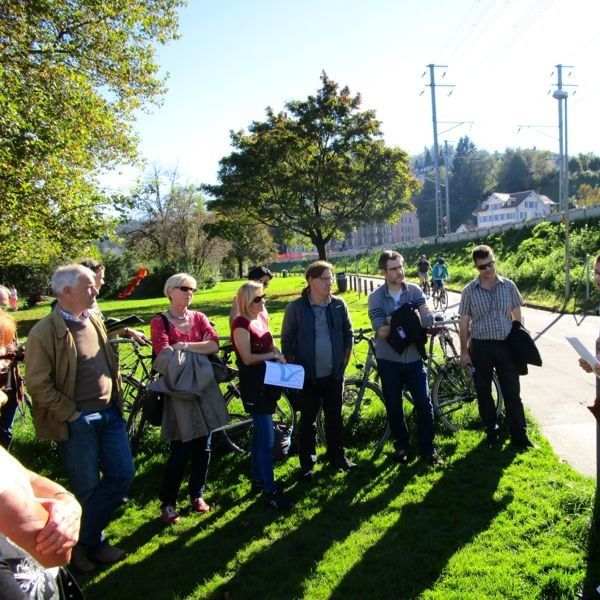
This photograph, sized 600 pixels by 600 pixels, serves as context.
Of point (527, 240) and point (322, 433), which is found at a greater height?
point (527, 240)

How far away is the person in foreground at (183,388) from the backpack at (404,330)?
160 cm

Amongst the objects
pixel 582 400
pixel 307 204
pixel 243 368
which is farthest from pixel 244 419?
pixel 307 204

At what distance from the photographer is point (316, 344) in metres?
4.49

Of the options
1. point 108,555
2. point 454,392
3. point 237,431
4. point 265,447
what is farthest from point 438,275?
point 108,555

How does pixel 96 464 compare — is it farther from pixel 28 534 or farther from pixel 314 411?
pixel 28 534

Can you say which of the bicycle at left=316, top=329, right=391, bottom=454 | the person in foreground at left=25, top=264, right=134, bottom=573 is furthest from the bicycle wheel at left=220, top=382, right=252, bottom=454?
the person in foreground at left=25, top=264, right=134, bottom=573

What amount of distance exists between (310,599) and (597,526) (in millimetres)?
1955

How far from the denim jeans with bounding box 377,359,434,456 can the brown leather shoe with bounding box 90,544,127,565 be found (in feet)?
8.41

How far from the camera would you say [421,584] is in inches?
122

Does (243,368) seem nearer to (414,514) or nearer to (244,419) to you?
(244,419)

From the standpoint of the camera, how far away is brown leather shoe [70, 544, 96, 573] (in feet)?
11.4

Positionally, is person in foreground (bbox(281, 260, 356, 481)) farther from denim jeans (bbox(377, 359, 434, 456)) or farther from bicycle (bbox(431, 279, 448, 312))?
bicycle (bbox(431, 279, 448, 312))

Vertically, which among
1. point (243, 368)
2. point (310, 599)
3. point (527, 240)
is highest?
point (527, 240)

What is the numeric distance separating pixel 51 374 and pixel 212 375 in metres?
1.19
